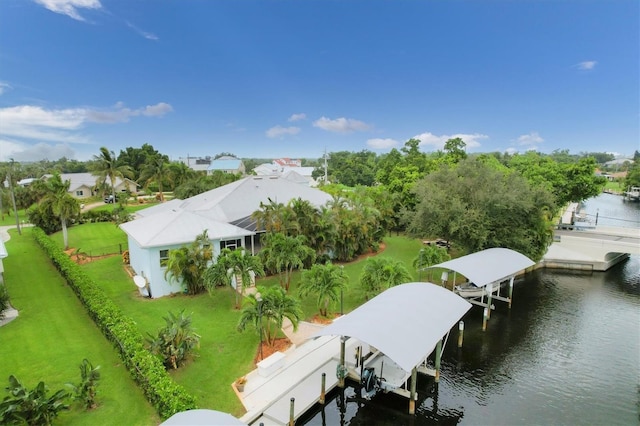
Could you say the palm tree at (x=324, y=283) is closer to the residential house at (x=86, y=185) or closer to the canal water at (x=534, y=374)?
the canal water at (x=534, y=374)

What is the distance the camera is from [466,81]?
46094mm

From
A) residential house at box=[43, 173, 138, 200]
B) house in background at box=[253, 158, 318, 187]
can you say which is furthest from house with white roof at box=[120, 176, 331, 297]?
residential house at box=[43, 173, 138, 200]

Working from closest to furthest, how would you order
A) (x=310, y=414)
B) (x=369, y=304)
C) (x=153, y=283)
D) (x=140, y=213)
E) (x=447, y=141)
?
(x=310, y=414) < (x=369, y=304) < (x=153, y=283) < (x=140, y=213) < (x=447, y=141)

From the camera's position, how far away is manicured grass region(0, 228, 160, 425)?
978 cm

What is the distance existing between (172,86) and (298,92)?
59.9ft

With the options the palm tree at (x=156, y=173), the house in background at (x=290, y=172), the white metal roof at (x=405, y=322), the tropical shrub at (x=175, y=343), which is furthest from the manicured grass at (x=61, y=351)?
the house in background at (x=290, y=172)

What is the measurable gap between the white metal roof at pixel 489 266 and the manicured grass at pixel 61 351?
14918mm

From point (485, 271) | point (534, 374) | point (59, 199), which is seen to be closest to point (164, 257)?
point (59, 199)

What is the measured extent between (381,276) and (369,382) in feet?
19.7

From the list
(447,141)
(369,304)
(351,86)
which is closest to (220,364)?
(369,304)

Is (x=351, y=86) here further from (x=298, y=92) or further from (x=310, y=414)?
(x=310, y=414)

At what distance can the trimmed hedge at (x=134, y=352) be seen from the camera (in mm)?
9047

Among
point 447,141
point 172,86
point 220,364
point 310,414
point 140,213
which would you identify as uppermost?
point 172,86

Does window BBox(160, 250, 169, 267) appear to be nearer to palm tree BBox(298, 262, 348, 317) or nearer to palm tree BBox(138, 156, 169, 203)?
palm tree BBox(298, 262, 348, 317)
